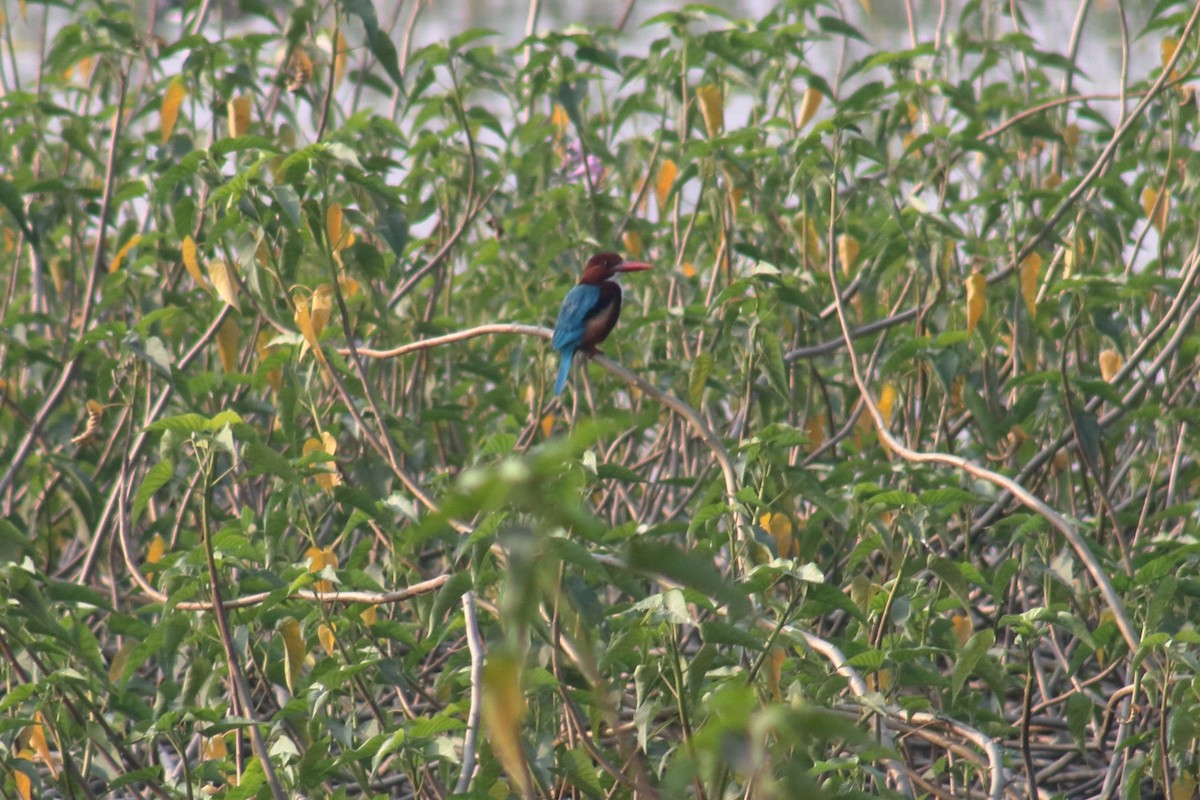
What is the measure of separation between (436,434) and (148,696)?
0.95 m

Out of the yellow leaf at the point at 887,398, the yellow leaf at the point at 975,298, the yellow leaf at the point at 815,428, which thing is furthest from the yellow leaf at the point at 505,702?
the yellow leaf at the point at 815,428

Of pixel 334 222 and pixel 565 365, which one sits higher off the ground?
pixel 334 222

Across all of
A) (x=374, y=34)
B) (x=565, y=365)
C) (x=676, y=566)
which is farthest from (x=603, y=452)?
(x=676, y=566)

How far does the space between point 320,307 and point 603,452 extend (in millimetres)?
1194

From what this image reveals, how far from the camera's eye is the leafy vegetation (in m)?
2.33

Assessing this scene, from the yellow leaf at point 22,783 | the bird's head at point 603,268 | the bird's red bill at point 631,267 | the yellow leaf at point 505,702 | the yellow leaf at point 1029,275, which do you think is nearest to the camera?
the yellow leaf at point 505,702

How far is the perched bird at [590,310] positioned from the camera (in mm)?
3541

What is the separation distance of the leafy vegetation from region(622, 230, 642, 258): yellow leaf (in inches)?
3.9

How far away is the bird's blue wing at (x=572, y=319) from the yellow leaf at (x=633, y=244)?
0.66m

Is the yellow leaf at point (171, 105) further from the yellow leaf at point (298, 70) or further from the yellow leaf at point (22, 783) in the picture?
the yellow leaf at point (22, 783)

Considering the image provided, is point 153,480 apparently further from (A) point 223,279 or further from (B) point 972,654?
(B) point 972,654

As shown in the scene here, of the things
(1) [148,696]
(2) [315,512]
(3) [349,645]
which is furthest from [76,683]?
(1) [148,696]

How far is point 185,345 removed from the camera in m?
4.61

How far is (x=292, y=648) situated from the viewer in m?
2.59
